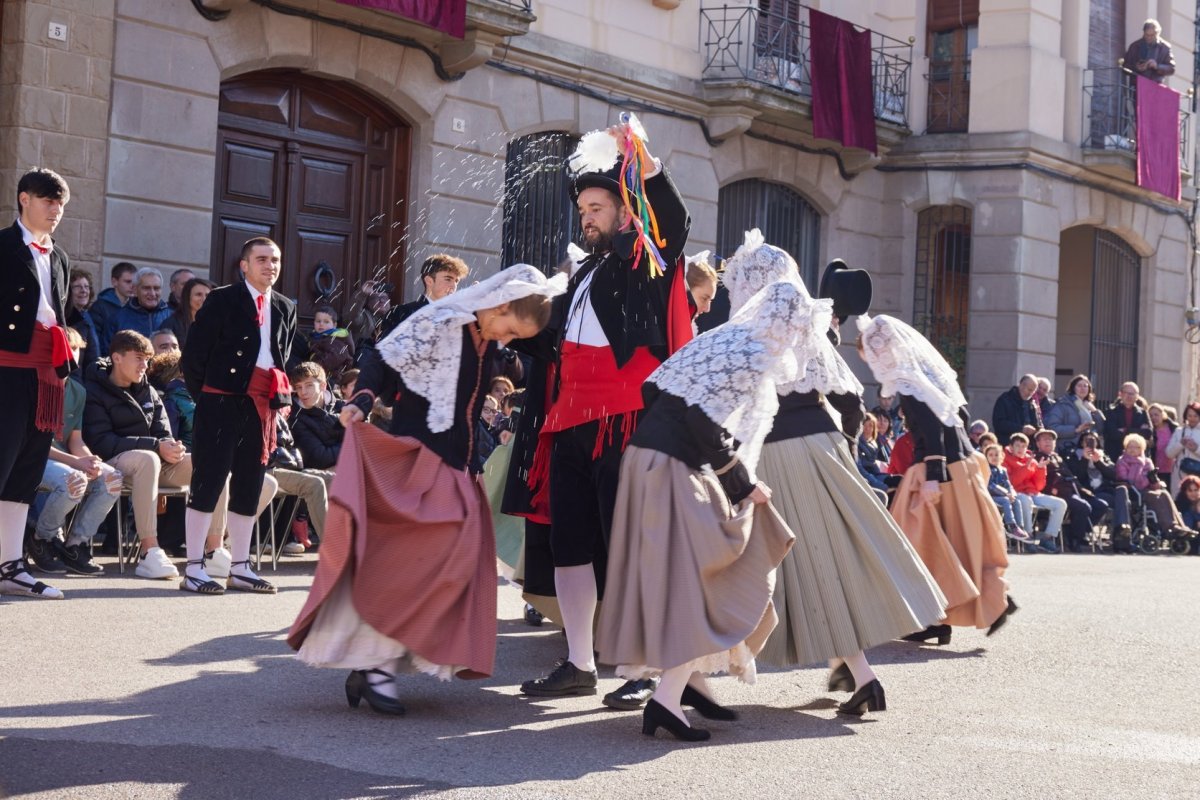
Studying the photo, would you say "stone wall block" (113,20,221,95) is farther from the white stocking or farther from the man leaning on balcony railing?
the man leaning on balcony railing

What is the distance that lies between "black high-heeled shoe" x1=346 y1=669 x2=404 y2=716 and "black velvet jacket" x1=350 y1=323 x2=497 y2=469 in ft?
2.53

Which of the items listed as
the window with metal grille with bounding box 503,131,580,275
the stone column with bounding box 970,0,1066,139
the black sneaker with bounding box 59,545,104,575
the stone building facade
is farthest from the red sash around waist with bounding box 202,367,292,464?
the stone column with bounding box 970,0,1066,139

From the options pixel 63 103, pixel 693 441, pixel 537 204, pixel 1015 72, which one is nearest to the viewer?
pixel 693 441

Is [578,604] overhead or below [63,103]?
below

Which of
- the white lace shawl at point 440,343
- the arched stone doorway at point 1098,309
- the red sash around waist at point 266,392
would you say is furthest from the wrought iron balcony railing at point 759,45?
the white lace shawl at point 440,343

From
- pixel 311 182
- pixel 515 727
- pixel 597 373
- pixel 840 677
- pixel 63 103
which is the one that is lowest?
pixel 515 727

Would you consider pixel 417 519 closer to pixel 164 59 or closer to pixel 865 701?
pixel 865 701

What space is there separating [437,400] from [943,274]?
17.7 meters

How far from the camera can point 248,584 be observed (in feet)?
29.8

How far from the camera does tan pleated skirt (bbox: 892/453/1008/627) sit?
841cm

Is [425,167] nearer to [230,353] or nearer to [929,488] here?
[230,353]

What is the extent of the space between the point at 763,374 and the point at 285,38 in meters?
9.84

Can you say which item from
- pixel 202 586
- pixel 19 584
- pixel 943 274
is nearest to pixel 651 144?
pixel 943 274

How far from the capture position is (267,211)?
49.3ft
